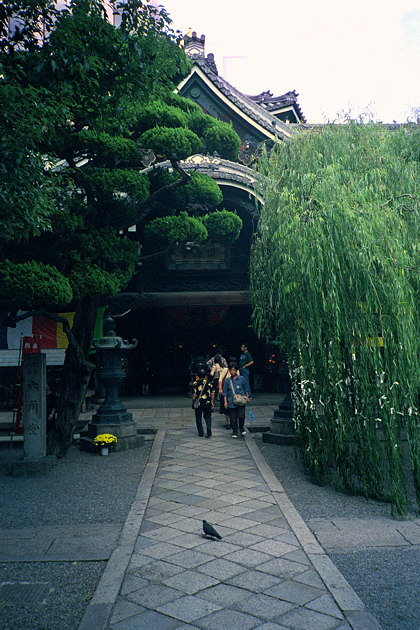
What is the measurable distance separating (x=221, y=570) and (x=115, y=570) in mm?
927

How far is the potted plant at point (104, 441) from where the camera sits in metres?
8.89

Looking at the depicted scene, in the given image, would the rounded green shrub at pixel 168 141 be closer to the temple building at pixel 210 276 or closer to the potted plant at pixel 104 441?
the temple building at pixel 210 276

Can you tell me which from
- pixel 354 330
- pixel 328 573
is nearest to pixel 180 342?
pixel 354 330

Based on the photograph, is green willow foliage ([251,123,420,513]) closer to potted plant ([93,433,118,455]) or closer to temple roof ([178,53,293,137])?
potted plant ([93,433,118,455])

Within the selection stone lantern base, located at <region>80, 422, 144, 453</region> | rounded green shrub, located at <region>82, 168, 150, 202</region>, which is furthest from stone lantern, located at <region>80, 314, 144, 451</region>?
rounded green shrub, located at <region>82, 168, 150, 202</region>

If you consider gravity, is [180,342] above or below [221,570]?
above

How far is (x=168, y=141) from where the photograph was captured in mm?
8656

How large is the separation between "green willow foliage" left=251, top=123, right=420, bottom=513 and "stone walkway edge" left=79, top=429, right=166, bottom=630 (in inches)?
102

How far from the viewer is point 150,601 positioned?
3.56 metres

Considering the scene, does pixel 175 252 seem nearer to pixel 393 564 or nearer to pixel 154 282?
pixel 154 282

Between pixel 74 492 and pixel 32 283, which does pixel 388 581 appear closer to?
pixel 74 492

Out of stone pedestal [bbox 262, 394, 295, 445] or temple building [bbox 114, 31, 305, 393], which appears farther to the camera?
temple building [bbox 114, 31, 305, 393]

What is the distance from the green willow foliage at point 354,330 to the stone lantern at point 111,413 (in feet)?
12.7

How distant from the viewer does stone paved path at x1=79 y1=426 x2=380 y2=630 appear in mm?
3336
